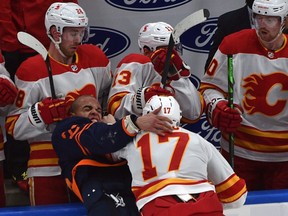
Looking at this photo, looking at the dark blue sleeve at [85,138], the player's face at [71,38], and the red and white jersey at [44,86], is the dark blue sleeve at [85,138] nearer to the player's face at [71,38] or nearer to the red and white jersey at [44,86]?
the red and white jersey at [44,86]

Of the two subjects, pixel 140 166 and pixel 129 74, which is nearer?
pixel 140 166

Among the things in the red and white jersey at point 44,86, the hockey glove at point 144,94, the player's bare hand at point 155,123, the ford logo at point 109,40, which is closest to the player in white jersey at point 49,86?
the red and white jersey at point 44,86

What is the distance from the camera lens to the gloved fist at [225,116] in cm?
350

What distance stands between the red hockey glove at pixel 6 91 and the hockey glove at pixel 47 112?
0.10 meters

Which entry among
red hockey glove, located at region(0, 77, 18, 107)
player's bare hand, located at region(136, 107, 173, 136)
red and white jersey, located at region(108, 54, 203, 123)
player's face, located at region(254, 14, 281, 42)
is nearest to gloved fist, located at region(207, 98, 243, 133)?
red and white jersey, located at region(108, 54, 203, 123)

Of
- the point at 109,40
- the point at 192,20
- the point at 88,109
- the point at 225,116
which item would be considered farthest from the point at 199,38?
the point at 88,109

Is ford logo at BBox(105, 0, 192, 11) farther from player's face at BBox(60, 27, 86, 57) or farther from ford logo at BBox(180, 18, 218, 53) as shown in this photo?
player's face at BBox(60, 27, 86, 57)

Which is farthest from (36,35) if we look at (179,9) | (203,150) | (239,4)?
(203,150)

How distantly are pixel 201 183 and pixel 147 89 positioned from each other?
2.11 feet

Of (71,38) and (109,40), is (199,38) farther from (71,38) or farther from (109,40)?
(71,38)

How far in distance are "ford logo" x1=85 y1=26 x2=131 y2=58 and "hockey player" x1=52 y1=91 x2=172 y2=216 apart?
118 cm

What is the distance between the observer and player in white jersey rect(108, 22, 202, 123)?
3516 millimetres

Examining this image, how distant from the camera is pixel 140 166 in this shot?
9.60 feet

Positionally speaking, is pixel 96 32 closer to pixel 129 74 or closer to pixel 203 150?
pixel 129 74
